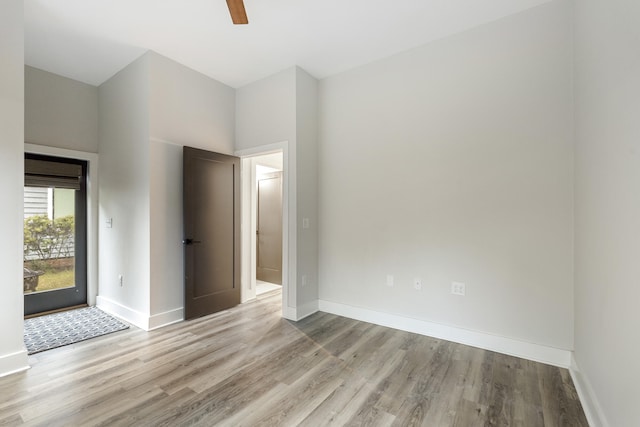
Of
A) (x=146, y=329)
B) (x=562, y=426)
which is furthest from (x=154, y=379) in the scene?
(x=562, y=426)

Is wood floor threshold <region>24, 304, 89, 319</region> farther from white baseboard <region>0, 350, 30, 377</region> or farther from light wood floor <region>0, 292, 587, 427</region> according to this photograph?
white baseboard <region>0, 350, 30, 377</region>

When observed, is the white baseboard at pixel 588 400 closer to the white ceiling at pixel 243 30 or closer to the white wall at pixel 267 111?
the white ceiling at pixel 243 30

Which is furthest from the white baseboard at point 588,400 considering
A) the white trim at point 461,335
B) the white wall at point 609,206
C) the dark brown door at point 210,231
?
the dark brown door at point 210,231

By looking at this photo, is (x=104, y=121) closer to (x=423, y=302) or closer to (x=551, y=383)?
(x=423, y=302)

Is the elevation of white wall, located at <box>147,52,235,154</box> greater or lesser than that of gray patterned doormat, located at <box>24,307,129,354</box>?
greater

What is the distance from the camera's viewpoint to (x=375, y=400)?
190cm

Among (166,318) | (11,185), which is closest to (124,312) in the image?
(166,318)

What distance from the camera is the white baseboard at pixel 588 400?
5.18ft

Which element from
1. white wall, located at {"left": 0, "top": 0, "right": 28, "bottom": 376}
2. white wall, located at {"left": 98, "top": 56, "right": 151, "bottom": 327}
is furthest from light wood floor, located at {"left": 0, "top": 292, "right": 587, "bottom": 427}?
white wall, located at {"left": 98, "top": 56, "right": 151, "bottom": 327}

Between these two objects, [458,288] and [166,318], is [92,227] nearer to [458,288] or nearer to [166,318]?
[166,318]

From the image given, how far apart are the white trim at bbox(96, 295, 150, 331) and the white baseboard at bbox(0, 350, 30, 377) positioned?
925 millimetres

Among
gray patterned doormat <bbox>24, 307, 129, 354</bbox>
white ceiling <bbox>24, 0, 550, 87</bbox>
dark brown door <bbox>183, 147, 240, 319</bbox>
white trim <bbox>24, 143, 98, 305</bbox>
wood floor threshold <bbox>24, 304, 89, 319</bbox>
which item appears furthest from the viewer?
white trim <bbox>24, 143, 98, 305</bbox>

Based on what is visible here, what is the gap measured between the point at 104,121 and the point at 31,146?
82cm

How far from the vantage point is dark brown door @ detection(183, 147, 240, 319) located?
3309 millimetres
